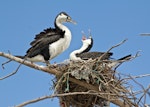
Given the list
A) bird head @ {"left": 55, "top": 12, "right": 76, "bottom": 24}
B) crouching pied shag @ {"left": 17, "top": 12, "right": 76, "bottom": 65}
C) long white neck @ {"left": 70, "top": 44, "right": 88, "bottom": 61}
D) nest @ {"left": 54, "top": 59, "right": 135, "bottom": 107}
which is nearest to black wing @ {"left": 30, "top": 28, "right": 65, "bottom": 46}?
crouching pied shag @ {"left": 17, "top": 12, "right": 76, "bottom": 65}

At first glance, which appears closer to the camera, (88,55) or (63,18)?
(88,55)

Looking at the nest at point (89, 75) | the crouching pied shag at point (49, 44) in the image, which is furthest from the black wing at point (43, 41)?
the nest at point (89, 75)

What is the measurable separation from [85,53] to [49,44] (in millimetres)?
504

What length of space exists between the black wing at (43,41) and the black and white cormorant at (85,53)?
14.0 inches

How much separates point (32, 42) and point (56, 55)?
383 millimetres

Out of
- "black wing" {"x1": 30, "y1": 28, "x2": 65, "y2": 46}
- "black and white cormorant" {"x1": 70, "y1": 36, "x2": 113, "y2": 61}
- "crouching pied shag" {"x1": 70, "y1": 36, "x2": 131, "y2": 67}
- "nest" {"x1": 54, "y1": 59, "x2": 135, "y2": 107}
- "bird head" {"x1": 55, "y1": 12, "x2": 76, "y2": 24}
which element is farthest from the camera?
"bird head" {"x1": 55, "y1": 12, "x2": 76, "y2": 24}

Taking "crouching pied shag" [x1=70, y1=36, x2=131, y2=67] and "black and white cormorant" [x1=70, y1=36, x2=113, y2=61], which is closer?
"crouching pied shag" [x1=70, y1=36, x2=131, y2=67]

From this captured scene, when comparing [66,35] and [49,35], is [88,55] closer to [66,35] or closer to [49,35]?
[66,35]

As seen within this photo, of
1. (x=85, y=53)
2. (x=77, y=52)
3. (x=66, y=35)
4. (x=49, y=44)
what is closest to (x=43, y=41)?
(x=49, y=44)

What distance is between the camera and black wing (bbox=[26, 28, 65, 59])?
5.21 m

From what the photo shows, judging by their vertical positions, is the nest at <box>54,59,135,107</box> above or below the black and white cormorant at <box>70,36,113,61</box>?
below

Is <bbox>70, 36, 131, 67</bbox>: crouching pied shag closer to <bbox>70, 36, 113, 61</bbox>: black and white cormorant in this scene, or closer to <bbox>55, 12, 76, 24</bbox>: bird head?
<bbox>70, 36, 113, 61</bbox>: black and white cormorant

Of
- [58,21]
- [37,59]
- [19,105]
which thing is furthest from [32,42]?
[19,105]

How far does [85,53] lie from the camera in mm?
5523
